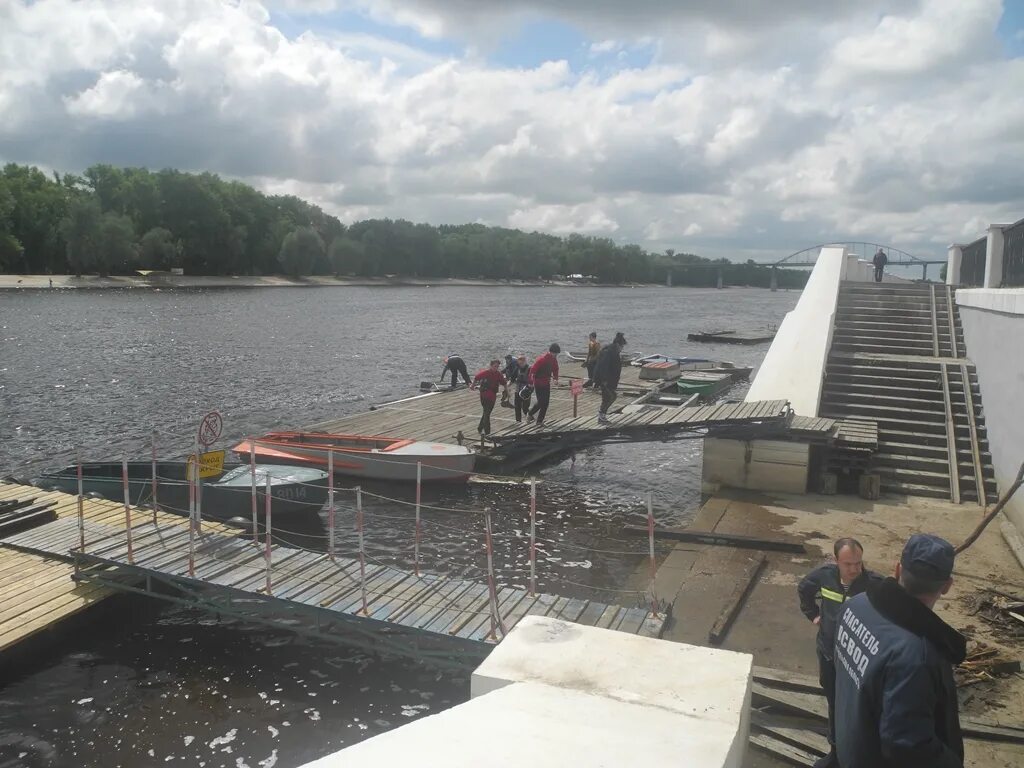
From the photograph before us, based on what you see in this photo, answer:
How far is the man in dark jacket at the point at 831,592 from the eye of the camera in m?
4.93

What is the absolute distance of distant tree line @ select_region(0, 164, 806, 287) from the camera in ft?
325

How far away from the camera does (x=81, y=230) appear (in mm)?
98250

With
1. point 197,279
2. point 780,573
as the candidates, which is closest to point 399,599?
point 780,573

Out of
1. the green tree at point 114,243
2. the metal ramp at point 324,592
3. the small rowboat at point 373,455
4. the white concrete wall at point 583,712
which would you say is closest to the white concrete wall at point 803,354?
the small rowboat at point 373,455

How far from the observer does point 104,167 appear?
11275 cm

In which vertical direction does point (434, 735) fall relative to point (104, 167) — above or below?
below

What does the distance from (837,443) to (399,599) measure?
900cm

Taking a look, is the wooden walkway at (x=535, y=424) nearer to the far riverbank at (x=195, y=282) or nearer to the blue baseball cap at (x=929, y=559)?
the blue baseball cap at (x=929, y=559)

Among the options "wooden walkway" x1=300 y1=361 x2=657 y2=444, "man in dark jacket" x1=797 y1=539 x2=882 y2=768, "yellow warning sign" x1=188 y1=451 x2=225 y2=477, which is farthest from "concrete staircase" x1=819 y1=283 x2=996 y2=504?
"yellow warning sign" x1=188 y1=451 x2=225 y2=477

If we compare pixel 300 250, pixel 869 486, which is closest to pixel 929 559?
pixel 869 486

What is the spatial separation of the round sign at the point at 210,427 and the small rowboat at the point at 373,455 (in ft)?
14.2

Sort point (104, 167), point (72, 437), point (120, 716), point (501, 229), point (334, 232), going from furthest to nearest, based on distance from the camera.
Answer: point (501, 229) < point (334, 232) < point (104, 167) < point (72, 437) < point (120, 716)

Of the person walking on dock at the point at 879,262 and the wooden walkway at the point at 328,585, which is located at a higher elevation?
the person walking on dock at the point at 879,262

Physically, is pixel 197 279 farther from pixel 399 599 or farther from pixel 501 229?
pixel 399 599
